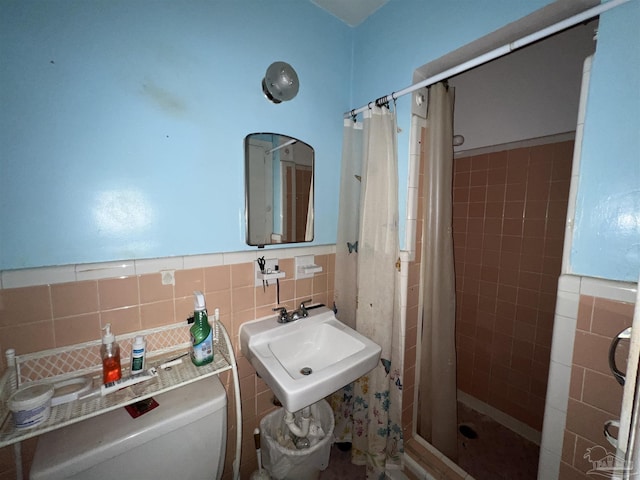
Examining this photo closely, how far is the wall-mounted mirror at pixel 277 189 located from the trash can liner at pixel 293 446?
928 millimetres

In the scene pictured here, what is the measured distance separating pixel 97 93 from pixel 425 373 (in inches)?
78.7

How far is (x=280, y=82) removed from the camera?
1.11 meters

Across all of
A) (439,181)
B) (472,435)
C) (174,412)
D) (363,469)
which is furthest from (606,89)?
(472,435)

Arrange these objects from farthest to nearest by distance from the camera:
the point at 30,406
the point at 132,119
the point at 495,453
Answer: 1. the point at 495,453
2. the point at 132,119
3. the point at 30,406

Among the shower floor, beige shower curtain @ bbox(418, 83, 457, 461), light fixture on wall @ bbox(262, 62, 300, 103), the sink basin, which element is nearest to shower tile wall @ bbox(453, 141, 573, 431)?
the shower floor

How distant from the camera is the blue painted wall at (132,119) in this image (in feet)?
2.42

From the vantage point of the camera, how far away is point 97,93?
2.68 ft

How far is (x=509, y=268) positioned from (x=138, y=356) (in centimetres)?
228

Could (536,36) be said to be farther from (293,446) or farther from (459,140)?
(293,446)

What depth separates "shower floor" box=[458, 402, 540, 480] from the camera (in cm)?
148

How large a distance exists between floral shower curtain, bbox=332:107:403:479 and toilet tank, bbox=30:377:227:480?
79 cm

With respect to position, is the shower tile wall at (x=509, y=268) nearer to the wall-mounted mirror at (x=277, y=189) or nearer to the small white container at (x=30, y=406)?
the wall-mounted mirror at (x=277, y=189)

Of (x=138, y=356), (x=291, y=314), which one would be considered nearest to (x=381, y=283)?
(x=291, y=314)

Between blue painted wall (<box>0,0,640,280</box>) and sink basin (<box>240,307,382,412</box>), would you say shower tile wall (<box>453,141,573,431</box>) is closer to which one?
blue painted wall (<box>0,0,640,280</box>)
